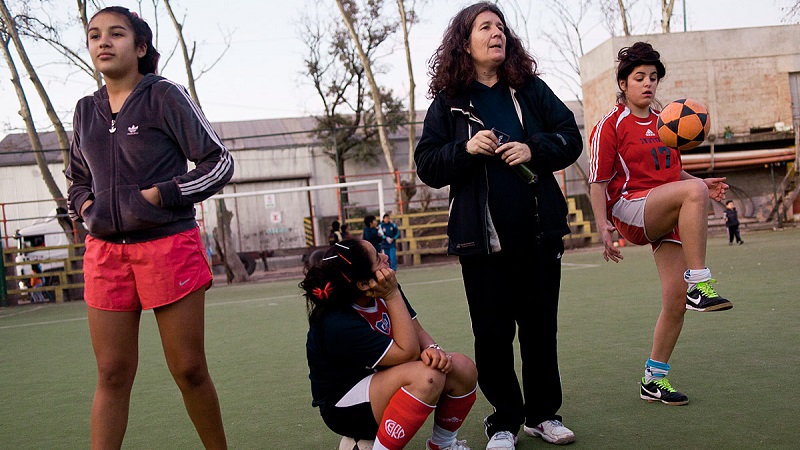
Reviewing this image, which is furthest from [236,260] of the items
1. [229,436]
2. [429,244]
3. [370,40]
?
[229,436]

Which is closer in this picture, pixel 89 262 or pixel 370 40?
pixel 89 262

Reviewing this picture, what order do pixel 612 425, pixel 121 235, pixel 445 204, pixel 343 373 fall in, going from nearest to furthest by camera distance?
pixel 121 235 → pixel 343 373 → pixel 612 425 → pixel 445 204

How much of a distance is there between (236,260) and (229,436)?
55.3ft

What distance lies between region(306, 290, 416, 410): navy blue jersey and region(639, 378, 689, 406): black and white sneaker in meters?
1.56

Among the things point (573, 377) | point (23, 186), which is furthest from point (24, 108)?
point (573, 377)

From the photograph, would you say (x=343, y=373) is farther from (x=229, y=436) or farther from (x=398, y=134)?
(x=398, y=134)

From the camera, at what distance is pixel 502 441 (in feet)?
Answer: 11.5

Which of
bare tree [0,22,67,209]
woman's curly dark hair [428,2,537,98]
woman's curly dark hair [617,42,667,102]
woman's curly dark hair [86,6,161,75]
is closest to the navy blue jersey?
woman's curly dark hair [428,2,537,98]

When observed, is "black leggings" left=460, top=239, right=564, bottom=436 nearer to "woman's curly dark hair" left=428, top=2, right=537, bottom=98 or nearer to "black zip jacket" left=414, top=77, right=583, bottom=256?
"black zip jacket" left=414, top=77, right=583, bottom=256

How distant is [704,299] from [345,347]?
1.78 metres

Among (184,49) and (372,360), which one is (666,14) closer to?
(184,49)

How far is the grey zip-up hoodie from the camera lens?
2.97 meters

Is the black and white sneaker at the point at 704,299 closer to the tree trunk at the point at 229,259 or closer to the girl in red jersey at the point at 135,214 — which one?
the girl in red jersey at the point at 135,214

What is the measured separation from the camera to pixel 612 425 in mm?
3771
